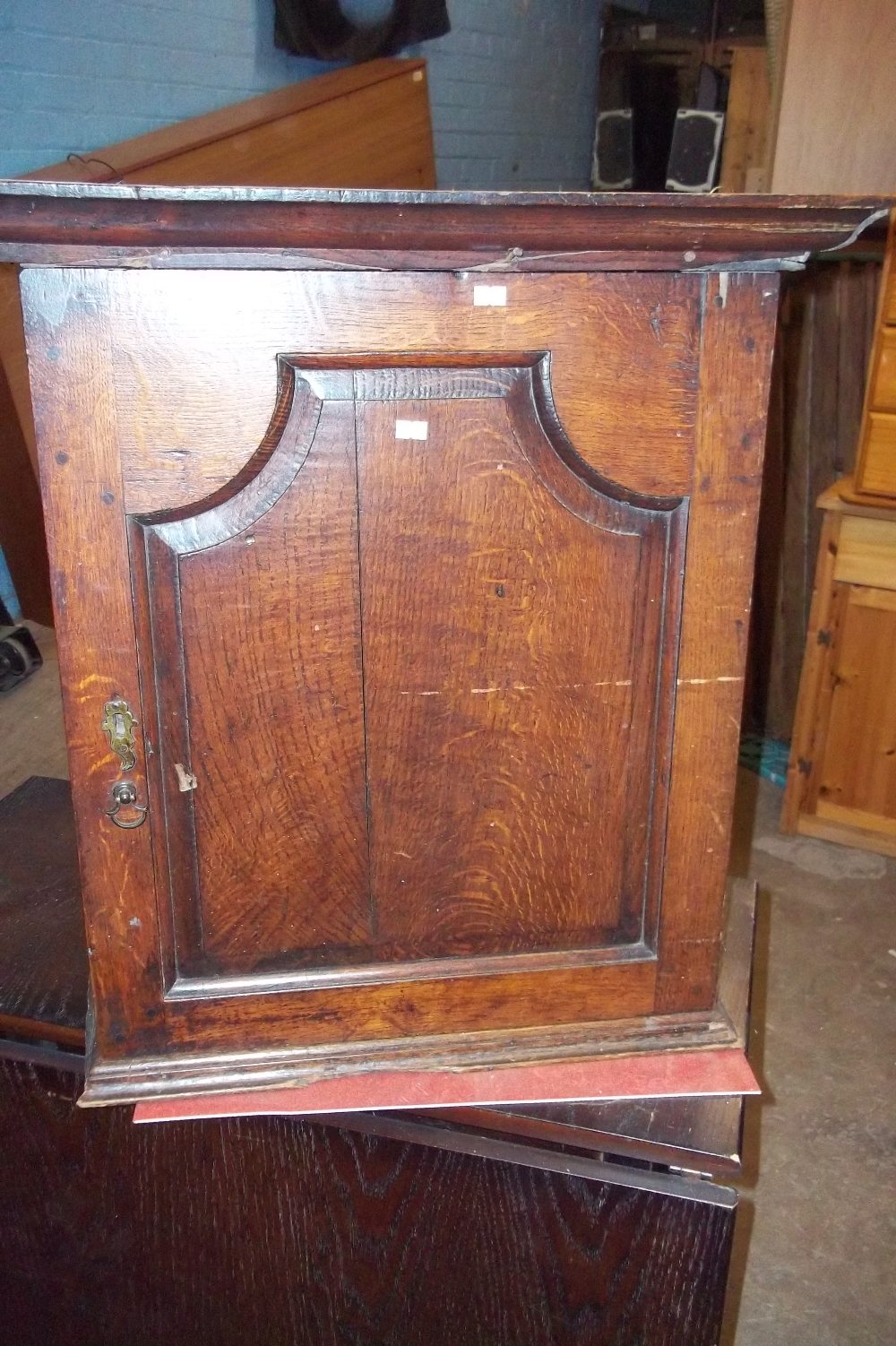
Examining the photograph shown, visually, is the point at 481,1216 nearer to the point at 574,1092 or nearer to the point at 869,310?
the point at 574,1092

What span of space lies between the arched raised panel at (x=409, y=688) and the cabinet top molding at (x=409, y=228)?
0.07m

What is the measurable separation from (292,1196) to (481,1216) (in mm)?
176

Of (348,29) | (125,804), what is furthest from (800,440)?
(125,804)

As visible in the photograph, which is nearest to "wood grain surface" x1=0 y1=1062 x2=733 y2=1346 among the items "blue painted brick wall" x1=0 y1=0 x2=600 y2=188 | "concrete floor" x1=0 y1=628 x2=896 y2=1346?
"concrete floor" x1=0 y1=628 x2=896 y2=1346

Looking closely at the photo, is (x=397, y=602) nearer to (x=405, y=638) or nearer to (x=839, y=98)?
(x=405, y=638)

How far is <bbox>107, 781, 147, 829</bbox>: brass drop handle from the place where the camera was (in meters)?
0.75

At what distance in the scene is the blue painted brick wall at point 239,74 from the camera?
7.78 ft

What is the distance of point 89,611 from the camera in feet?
2.33

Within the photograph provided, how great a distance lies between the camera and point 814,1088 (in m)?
1.75

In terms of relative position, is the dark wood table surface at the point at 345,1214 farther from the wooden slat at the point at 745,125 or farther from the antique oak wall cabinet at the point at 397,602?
the wooden slat at the point at 745,125

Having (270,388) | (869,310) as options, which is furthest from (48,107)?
(270,388)

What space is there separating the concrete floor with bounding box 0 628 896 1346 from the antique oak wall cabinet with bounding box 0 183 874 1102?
82 cm

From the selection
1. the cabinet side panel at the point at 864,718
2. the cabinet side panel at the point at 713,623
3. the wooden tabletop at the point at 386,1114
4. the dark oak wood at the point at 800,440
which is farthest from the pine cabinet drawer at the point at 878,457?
the cabinet side panel at the point at 713,623

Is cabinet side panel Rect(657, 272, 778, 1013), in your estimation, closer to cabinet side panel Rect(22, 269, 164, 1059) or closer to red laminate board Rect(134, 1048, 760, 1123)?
red laminate board Rect(134, 1048, 760, 1123)
